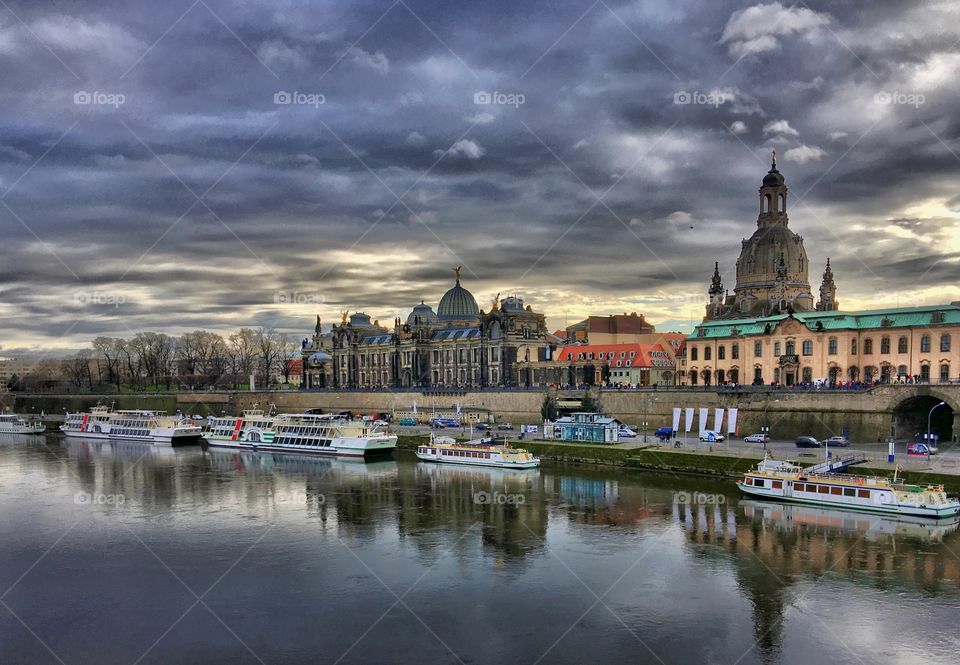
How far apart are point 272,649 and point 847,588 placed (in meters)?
22.4

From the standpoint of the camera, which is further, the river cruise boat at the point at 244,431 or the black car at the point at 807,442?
the river cruise boat at the point at 244,431

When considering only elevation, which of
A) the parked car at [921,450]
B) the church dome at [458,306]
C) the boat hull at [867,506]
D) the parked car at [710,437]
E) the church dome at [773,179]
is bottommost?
the boat hull at [867,506]

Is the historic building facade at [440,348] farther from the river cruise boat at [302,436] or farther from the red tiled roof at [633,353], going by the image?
the river cruise boat at [302,436]

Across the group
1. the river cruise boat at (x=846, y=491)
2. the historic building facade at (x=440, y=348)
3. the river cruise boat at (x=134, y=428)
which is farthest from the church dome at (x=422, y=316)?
the river cruise boat at (x=846, y=491)

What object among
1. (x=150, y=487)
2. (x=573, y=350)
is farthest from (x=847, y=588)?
(x=573, y=350)

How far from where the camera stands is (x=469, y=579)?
32.2 metres

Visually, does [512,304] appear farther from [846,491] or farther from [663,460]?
[846,491]

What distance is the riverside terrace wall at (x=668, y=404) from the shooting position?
2608 inches

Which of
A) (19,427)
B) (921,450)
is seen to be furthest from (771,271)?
(19,427)

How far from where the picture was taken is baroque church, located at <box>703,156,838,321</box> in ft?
369

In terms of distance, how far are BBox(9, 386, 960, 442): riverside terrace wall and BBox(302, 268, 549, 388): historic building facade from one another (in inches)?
437

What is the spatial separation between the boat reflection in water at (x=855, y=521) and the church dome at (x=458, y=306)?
103714 millimetres

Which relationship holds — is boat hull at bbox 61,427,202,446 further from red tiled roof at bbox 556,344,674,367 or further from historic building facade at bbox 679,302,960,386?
historic building facade at bbox 679,302,960,386

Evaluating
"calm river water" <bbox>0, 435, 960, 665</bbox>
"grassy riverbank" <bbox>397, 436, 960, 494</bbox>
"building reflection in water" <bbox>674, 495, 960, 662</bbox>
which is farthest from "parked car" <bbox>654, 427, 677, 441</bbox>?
"building reflection in water" <bbox>674, 495, 960, 662</bbox>
